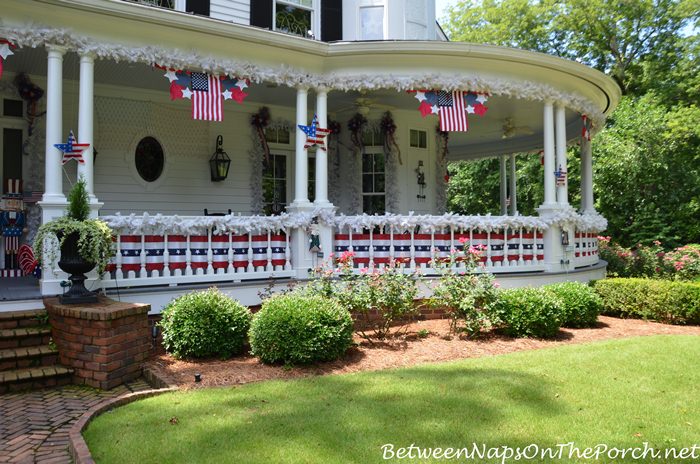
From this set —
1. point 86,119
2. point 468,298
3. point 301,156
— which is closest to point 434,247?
point 468,298

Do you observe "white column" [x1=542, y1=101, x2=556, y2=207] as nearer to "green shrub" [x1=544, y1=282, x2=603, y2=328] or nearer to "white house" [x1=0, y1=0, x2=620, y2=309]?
"white house" [x1=0, y1=0, x2=620, y2=309]

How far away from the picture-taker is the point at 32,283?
7441 mm

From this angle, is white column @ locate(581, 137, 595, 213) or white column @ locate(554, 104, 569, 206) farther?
white column @ locate(581, 137, 595, 213)

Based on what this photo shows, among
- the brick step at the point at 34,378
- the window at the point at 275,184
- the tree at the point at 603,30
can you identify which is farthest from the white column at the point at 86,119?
the tree at the point at 603,30

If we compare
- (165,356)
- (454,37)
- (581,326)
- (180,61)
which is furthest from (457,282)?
(454,37)

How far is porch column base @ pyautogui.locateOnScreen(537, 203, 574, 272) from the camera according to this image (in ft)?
31.4

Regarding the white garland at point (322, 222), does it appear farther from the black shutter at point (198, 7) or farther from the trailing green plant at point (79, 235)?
the black shutter at point (198, 7)

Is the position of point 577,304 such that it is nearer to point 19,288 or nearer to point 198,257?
point 198,257

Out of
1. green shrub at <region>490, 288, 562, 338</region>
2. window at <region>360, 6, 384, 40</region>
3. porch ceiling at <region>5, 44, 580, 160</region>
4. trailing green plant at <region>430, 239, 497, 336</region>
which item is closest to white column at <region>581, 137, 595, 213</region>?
porch ceiling at <region>5, 44, 580, 160</region>

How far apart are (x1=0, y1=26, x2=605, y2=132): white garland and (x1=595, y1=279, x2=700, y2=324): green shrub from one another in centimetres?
356

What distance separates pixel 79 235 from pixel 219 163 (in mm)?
4779

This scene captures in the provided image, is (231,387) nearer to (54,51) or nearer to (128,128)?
(54,51)

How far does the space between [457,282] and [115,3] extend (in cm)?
577

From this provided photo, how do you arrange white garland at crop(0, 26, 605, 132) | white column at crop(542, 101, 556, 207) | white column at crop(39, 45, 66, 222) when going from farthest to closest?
1. white column at crop(542, 101, 556, 207)
2. white garland at crop(0, 26, 605, 132)
3. white column at crop(39, 45, 66, 222)
